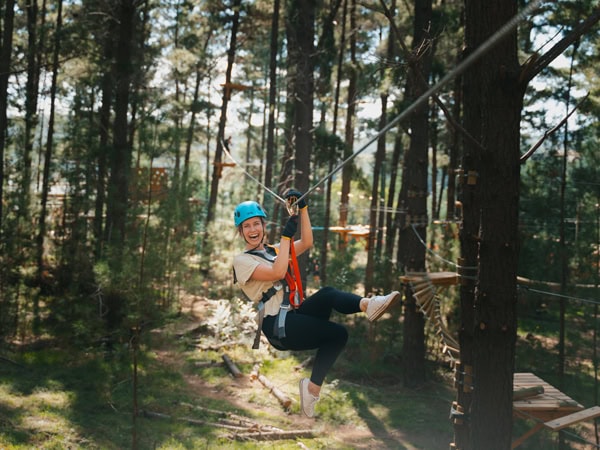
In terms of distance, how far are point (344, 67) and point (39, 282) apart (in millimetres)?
8957

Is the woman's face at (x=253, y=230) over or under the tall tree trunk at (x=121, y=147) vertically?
under

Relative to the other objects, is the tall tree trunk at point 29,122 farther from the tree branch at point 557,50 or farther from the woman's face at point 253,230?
the tree branch at point 557,50

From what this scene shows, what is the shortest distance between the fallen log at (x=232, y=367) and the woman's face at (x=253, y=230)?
278 inches

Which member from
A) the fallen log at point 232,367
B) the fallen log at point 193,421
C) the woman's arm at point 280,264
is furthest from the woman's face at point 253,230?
the fallen log at point 232,367

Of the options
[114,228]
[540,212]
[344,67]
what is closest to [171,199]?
[114,228]

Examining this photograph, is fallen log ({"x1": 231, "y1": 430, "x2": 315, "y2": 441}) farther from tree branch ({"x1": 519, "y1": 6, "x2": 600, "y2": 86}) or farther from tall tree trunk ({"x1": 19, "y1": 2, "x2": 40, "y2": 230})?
tree branch ({"x1": 519, "y1": 6, "x2": 600, "y2": 86})

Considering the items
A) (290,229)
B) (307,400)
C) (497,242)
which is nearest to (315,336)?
(307,400)

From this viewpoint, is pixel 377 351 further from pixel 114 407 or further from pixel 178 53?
pixel 178 53

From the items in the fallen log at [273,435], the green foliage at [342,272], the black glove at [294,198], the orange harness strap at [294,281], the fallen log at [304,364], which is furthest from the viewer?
the green foliage at [342,272]

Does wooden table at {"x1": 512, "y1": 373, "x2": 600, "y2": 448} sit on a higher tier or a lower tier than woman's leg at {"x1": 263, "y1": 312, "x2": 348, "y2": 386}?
lower

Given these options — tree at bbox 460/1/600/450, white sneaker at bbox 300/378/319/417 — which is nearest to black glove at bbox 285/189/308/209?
white sneaker at bbox 300/378/319/417

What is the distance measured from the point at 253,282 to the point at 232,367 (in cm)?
723

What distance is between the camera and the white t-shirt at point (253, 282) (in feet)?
10.9

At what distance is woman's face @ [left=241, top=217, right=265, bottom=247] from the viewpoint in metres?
3.44
